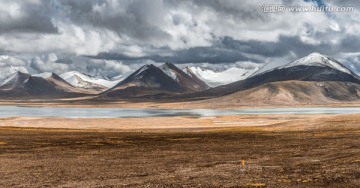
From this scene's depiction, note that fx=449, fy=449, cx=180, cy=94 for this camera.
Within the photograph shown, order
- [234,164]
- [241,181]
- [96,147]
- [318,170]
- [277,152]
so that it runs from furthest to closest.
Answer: [96,147]
[277,152]
[234,164]
[318,170]
[241,181]

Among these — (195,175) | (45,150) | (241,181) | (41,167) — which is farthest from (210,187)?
(45,150)

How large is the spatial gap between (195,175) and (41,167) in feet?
41.2

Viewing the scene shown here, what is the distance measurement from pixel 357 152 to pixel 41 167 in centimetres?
2379

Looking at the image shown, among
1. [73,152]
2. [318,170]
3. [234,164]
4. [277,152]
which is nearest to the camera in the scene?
[318,170]

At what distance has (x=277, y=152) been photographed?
130ft

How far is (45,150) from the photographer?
45500 mm

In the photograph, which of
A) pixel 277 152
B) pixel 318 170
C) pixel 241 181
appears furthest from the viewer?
pixel 277 152

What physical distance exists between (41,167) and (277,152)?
19897 millimetres

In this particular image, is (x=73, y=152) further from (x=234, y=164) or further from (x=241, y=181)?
(x=241, y=181)

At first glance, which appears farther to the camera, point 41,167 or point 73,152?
point 73,152

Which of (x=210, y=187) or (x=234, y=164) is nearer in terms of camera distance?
(x=210, y=187)

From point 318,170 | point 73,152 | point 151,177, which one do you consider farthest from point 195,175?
point 73,152

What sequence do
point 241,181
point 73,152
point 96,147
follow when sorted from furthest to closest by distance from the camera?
point 96,147
point 73,152
point 241,181

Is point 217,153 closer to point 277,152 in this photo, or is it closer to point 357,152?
point 277,152
